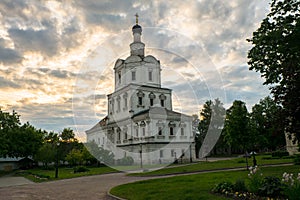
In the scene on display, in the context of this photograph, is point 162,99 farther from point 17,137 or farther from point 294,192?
point 294,192

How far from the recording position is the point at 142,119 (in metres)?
47.9

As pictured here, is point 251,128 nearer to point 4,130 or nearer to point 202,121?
point 4,130

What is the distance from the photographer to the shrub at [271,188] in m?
10.1

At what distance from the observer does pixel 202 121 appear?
8138 centimetres

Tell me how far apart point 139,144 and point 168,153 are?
521 centimetres

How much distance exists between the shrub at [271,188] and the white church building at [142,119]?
3330cm

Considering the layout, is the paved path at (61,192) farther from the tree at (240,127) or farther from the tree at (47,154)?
the tree at (47,154)

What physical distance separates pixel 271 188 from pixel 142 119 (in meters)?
38.1

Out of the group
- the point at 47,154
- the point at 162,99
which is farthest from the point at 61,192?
the point at 162,99

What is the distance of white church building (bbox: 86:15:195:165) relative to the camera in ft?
154

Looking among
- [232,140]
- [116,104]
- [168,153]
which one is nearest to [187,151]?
[168,153]

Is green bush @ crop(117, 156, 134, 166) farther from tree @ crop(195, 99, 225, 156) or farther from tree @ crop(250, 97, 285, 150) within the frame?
tree @ crop(195, 99, 225, 156)

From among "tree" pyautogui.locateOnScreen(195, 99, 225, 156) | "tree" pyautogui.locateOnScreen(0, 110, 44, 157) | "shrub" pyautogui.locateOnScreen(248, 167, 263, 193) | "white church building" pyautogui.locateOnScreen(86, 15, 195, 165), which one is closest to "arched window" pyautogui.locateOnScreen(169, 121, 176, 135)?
"white church building" pyautogui.locateOnScreen(86, 15, 195, 165)

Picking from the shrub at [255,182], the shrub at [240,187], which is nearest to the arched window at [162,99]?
the shrub at [240,187]
